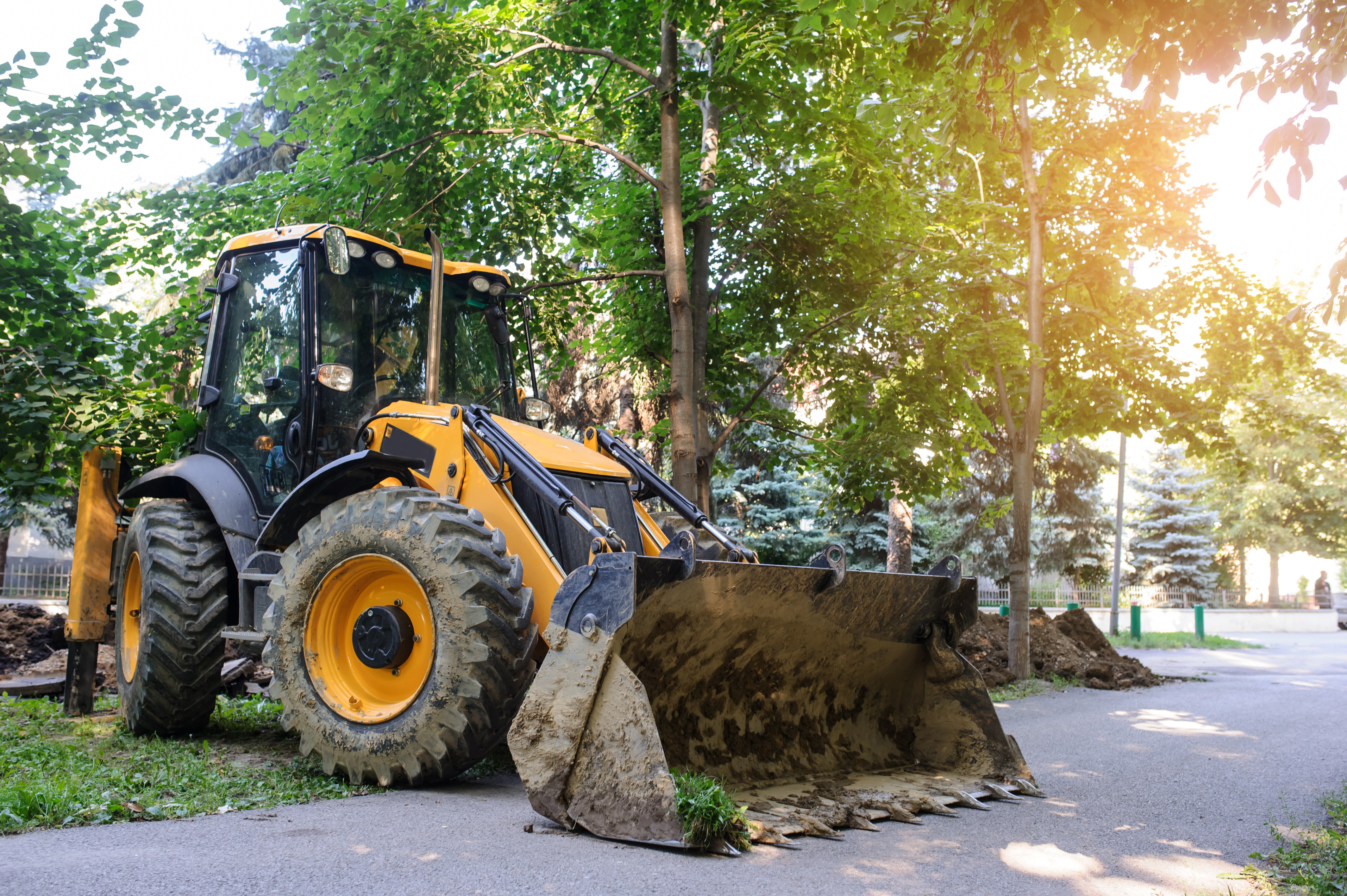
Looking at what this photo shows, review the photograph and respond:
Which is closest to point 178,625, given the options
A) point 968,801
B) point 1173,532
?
point 968,801

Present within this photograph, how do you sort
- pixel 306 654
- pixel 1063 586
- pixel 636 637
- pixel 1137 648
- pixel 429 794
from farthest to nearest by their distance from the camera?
pixel 1063 586 < pixel 1137 648 < pixel 306 654 < pixel 429 794 < pixel 636 637

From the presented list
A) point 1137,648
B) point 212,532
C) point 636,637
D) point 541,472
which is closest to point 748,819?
point 636,637

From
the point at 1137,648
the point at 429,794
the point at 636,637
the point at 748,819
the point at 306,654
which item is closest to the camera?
the point at 748,819

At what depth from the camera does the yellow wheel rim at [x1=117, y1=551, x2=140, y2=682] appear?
6.44 meters

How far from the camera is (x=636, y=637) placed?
4.18m

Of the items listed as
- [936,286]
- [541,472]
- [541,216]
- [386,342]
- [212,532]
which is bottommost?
[212,532]

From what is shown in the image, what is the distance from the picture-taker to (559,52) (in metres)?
9.65

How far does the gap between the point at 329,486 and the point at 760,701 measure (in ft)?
8.86

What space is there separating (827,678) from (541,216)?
734cm

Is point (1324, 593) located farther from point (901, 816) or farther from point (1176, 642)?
point (901, 816)

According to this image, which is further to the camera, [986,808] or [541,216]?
[541,216]

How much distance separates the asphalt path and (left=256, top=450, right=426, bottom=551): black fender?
174 cm

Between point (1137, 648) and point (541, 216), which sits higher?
point (541, 216)

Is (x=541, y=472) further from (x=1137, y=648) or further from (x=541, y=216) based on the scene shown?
(x=1137, y=648)
